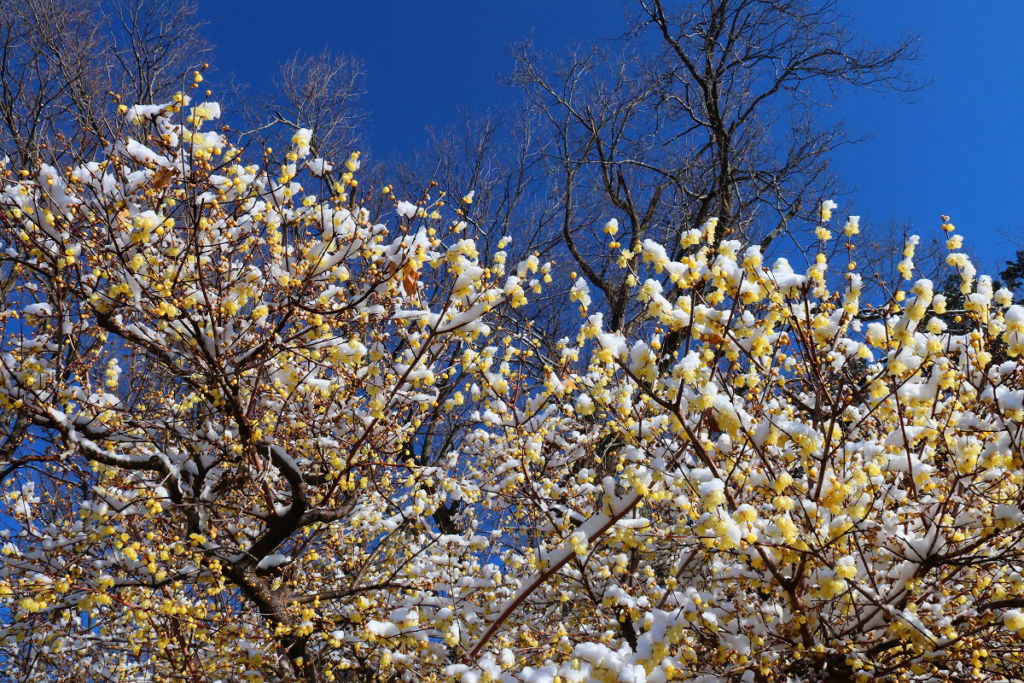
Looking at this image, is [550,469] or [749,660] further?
[550,469]

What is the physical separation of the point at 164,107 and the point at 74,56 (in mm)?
6995

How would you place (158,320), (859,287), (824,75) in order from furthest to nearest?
(824,75), (158,320), (859,287)

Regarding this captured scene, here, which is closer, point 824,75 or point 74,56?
point 74,56

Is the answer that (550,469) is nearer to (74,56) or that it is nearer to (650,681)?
(650,681)

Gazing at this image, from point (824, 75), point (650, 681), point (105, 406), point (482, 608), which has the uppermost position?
point (824, 75)

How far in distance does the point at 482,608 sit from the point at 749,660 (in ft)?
7.38

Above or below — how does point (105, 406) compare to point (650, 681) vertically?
above

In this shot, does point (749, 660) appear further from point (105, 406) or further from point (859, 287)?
point (105, 406)

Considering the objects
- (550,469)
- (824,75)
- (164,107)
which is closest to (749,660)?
(550,469)

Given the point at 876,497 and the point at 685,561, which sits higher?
the point at 876,497

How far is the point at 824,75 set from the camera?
952 cm

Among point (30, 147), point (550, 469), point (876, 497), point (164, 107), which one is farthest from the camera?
point (30, 147)

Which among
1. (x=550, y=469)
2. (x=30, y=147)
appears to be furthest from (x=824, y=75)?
(x=30, y=147)

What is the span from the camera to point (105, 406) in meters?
4.66
